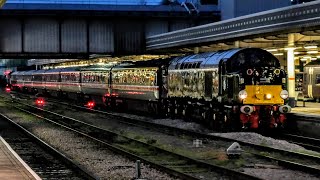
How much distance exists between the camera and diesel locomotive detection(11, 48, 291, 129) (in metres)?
21.8

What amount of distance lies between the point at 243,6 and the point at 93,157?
30.1 meters

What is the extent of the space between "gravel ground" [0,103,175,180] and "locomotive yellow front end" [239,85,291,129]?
577cm

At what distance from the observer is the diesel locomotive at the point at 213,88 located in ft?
71.6

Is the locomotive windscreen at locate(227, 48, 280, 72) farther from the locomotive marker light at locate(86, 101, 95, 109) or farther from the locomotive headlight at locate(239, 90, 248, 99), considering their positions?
the locomotive marker light at locate(86, 101, 95, 109)

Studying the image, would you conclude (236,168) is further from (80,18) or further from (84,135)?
(80,18)

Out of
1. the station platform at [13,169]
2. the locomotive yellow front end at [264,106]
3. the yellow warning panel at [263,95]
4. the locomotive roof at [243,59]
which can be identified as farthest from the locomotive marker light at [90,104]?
the station platform at [13,169]

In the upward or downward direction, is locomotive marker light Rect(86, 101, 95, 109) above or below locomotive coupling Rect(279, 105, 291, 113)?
below

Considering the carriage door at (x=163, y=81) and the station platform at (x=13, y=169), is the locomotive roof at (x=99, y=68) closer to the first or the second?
the carriage door at (x=163, y=81)

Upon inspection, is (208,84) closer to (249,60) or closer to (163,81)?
(249,60)

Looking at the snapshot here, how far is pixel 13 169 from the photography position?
501 inches

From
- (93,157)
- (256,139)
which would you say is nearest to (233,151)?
(93,157)

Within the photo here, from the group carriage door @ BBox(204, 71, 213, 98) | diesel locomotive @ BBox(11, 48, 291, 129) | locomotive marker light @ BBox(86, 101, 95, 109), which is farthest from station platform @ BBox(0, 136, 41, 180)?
locomotive marker light @ BBox(86, 101, 95, 109)

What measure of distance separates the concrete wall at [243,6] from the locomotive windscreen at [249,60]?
2018 centimetres

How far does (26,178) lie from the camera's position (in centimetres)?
1148
